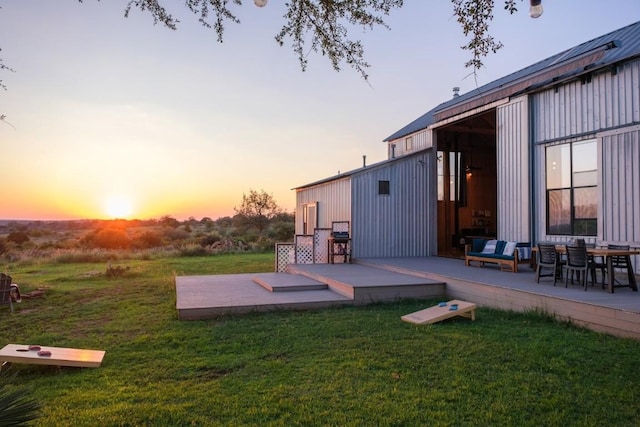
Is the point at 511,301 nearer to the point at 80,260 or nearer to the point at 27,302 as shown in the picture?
the point at 27,302

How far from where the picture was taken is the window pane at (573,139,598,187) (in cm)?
775

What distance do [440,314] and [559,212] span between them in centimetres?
449

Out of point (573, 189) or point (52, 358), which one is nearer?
point (52, 358)

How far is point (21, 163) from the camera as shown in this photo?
31.3 ft

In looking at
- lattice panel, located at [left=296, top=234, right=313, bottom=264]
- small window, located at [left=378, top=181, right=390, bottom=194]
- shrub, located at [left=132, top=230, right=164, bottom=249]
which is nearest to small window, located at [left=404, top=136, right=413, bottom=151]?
small window, located at [left=378, top=181, right=390, bottom=194]

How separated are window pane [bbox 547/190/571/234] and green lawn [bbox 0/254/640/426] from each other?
3288 millimetres

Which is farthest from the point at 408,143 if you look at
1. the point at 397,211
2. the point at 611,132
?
the point at 611,132

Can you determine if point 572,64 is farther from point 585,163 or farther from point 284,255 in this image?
point 284,255

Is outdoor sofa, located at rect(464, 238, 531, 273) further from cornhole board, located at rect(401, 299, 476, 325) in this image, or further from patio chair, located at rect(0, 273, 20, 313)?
patio chair, located at rect(0, 273, 20, 313)

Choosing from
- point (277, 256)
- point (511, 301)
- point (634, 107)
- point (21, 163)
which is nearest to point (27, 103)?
point (21, 163)

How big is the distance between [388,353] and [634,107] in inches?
242

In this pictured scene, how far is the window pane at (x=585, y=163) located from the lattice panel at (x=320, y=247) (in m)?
6.16

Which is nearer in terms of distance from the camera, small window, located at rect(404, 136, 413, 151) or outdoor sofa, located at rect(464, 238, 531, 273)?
outdoor sofa, located at rect(464, 238, 531, 273)

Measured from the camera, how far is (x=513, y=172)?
9.46 m
